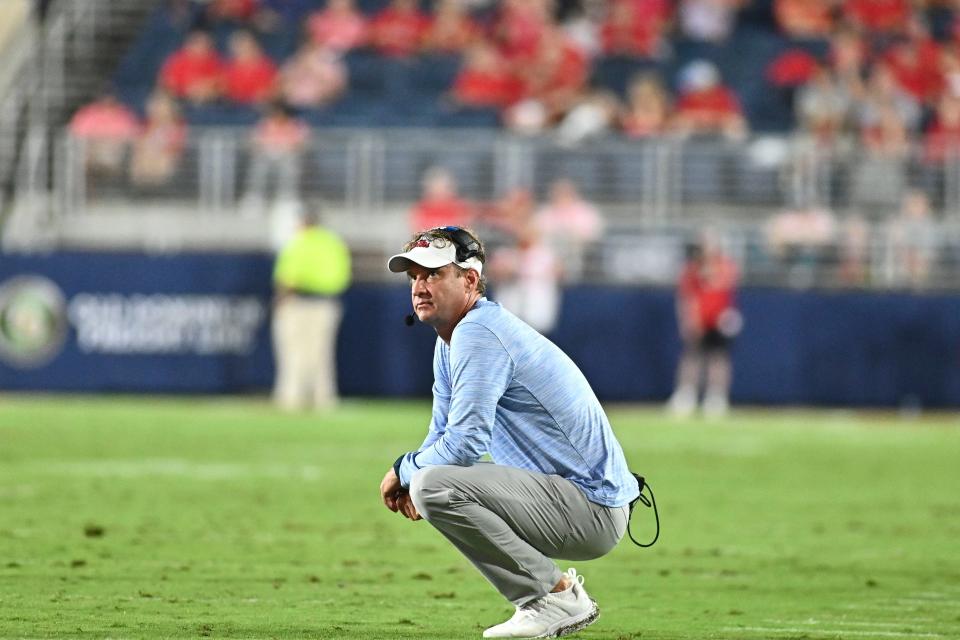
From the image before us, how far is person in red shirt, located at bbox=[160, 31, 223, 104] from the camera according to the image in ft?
90.1

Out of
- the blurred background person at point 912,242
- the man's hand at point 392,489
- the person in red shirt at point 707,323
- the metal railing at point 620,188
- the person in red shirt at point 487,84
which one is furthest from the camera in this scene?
the person in red shirt at point 487,84

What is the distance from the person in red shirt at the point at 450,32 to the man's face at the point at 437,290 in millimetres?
21082

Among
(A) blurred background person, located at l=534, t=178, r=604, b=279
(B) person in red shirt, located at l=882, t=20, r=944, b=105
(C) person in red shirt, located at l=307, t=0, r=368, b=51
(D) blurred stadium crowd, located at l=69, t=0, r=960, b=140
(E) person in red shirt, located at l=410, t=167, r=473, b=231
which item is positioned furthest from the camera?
(C) person in red shirt, located at l=307, t=0, r=368, b=51

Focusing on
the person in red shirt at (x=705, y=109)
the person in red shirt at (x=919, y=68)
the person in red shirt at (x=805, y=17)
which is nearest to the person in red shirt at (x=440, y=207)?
the person in red shirt at (x=705, y=109)

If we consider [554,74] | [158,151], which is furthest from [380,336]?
[554,74]

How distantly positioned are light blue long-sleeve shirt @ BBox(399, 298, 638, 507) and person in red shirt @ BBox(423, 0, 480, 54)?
21.0m

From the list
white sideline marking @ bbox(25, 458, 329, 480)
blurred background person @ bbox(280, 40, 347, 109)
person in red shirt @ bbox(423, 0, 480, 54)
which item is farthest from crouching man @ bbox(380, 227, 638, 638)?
person in red shirt @ bbox(423, 0, 480, 54)

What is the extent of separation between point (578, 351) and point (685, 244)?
77.9 inches

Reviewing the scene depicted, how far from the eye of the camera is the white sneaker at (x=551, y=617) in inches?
299

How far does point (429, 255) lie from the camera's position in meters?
7.31

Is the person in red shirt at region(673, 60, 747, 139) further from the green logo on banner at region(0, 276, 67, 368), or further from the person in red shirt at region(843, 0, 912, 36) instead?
the green logo on banner at region(0, 276, 67, 368)

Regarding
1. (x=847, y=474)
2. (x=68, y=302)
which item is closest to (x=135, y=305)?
(x=68, y=302)

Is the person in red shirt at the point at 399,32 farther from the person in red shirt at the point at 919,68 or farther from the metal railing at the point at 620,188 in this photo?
the person in red shirt at the point at 919,68

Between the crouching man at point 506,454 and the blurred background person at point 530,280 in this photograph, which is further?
the blurred background person at point 530,280
